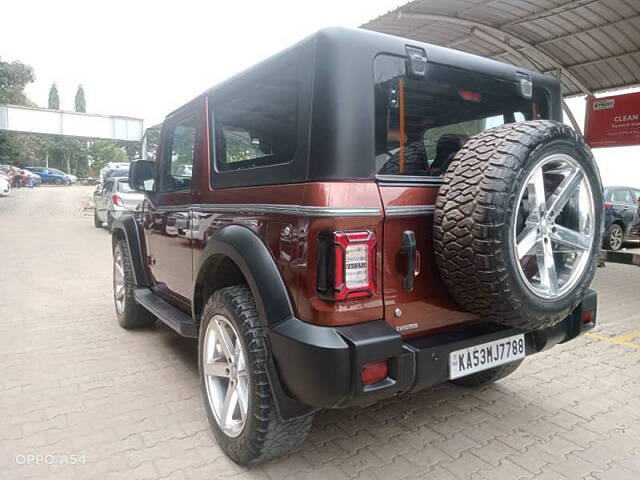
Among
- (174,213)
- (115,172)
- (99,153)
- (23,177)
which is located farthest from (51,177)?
(174,213)

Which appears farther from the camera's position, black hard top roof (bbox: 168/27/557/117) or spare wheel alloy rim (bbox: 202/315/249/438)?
spare wheel alloy rim (bbox: 202/315/249/438)

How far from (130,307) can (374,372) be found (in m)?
3.27

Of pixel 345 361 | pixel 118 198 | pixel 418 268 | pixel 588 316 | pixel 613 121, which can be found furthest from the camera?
pixel 118 198

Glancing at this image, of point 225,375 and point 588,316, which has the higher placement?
point 588,316

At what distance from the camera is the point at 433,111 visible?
2.47 metres

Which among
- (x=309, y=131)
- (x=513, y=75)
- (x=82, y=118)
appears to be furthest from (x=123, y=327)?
(x=82, y=118)

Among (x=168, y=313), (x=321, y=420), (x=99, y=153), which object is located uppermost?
(x=99, y=153)

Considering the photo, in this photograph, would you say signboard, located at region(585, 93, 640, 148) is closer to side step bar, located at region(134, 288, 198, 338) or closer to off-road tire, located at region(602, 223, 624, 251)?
off-road tire, located at region(602, 223, 624, 251)

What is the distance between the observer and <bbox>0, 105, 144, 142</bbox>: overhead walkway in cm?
3125

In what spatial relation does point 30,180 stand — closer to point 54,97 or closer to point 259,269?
point 259,269

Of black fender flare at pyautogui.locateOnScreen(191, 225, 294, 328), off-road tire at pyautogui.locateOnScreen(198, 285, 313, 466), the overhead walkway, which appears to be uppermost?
the overhead walkway

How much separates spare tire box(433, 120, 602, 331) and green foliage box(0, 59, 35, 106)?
3102 cm

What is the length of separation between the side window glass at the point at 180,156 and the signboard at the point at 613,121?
9172 millimetres

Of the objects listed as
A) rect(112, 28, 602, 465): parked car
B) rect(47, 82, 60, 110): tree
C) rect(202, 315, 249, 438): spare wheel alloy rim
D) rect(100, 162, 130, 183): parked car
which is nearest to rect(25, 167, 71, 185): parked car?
rect(100, 162, 130, 183): parked car
